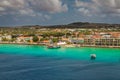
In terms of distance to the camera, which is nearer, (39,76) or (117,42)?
(39,76)

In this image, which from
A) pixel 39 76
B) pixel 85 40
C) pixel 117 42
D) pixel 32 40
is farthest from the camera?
pixel 32 40

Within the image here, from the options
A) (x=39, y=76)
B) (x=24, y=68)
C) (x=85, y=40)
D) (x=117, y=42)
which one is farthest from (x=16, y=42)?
(x=39, y=76)

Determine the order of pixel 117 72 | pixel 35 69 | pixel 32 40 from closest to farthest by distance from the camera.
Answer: pixel 117 72 → pixel 35 69 → pixel 32 40

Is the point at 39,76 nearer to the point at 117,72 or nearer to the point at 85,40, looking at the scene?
the point at 117,72

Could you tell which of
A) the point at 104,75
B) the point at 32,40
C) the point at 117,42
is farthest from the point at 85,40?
the point at 104,75

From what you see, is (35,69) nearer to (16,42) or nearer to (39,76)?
(39,76)

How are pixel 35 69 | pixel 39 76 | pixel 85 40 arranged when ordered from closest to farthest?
1. pixel 39 76
2. pixel 35 69
3. pixel 85 40

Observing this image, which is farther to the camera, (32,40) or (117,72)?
(32,40)

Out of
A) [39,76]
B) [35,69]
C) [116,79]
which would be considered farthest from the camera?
[35,69]
